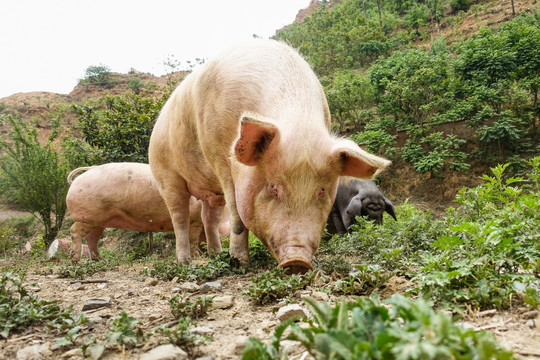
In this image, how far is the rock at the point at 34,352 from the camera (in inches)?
59.9

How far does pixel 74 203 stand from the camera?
22.1 feet

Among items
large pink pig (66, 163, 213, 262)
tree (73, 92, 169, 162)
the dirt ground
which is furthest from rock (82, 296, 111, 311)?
tree (73, 92, 169, 162)

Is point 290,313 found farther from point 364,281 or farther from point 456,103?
point 456,103

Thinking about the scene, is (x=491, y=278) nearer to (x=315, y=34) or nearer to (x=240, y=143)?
(x=240, y=143)

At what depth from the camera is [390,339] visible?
783mm

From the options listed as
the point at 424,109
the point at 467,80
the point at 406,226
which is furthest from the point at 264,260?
the point at 467,80

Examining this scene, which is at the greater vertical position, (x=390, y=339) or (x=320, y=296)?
(x=390, y=339)

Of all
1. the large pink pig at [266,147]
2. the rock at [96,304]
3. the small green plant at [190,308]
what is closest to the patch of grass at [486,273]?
the large pink pig at [266,147]

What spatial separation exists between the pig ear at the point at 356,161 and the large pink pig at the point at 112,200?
16.6 feet

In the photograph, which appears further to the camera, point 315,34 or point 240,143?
point 315,34

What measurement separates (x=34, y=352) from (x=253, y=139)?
1780 mm

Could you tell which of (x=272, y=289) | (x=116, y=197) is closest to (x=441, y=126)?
(x=116, y=197)

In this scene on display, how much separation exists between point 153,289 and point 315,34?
4292cm

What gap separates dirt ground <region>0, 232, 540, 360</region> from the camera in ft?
4.36
